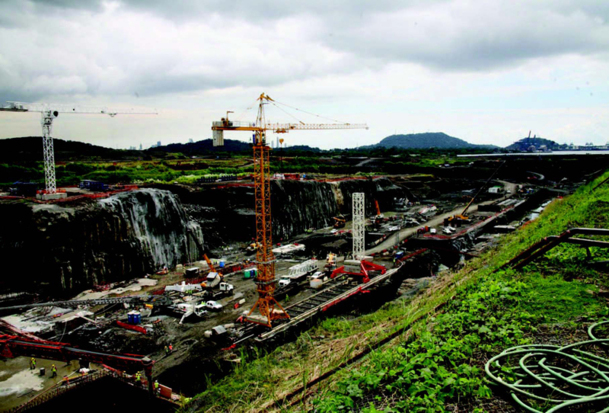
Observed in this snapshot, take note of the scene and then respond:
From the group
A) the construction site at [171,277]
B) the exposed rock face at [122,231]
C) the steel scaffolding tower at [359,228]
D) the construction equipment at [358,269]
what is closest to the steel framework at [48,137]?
the construction site at [171,277]

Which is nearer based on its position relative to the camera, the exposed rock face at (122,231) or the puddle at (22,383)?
the puddle at (22,383)

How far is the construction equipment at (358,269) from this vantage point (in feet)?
119

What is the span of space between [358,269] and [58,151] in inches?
3888

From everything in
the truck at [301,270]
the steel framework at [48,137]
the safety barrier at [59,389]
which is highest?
the steel framework at [48,137]

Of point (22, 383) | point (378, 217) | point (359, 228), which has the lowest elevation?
point (22, 383)

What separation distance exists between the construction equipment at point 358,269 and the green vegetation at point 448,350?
2497cm

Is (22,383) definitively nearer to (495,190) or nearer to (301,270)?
(301,270)

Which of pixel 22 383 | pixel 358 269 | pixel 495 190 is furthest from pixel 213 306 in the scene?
pixel 495 190

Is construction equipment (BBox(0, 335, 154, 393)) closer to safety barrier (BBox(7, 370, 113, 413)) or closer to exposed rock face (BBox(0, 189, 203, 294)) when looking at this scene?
safety barrier (BBox(7, 370, 113, 413))

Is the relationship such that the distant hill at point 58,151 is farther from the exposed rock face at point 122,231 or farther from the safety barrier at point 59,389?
the safety barrier at point 59,389

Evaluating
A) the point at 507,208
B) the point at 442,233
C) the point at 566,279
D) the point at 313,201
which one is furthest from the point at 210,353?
the point at 507,208

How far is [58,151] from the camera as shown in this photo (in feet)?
333

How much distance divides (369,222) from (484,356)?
66052 millimetres

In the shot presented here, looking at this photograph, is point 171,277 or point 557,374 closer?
point 557,374
